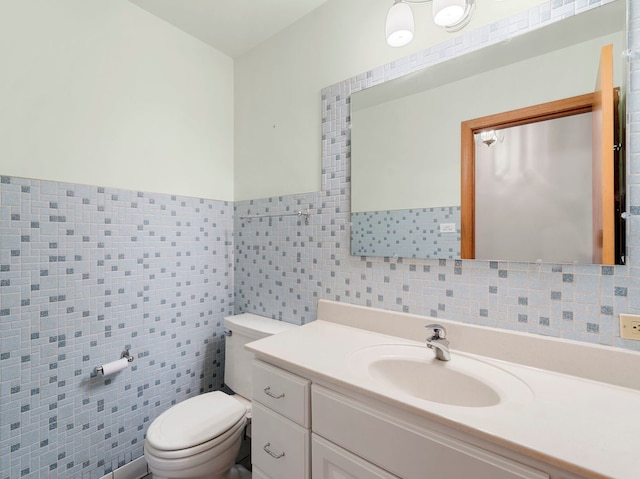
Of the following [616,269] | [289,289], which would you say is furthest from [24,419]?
[616,269]

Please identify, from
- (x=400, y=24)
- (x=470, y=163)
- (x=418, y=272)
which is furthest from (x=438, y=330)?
(x=400, y=24)

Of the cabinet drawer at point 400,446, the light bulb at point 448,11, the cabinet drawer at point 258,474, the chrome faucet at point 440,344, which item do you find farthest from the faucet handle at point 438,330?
the light bulb at point 448,11

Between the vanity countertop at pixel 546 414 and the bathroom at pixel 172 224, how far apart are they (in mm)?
177

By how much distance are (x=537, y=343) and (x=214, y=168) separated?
75.2 inches

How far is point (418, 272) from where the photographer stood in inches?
48.1

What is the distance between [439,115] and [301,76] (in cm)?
86

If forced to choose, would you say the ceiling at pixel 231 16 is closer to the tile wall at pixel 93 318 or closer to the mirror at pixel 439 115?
the mirror at pixel 439 115

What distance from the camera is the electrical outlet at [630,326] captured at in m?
0.84

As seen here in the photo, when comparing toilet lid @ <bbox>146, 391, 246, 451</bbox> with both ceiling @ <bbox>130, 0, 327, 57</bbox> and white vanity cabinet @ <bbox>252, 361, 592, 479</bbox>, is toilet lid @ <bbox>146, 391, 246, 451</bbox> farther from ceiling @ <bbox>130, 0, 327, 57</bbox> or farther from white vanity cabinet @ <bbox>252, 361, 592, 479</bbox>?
ceiling @ <bbox>130, 0, 327, 57</bbox>

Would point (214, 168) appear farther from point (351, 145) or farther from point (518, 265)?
point (518, 265)

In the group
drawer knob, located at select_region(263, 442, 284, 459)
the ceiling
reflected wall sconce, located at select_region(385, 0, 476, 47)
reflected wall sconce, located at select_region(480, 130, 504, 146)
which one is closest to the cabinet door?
drawer knob, located at select_region(263, 442, 284, 459)

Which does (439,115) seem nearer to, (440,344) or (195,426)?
(440,344)

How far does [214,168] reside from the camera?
1933 millimetres

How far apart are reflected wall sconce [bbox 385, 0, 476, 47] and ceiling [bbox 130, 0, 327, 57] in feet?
1.90
